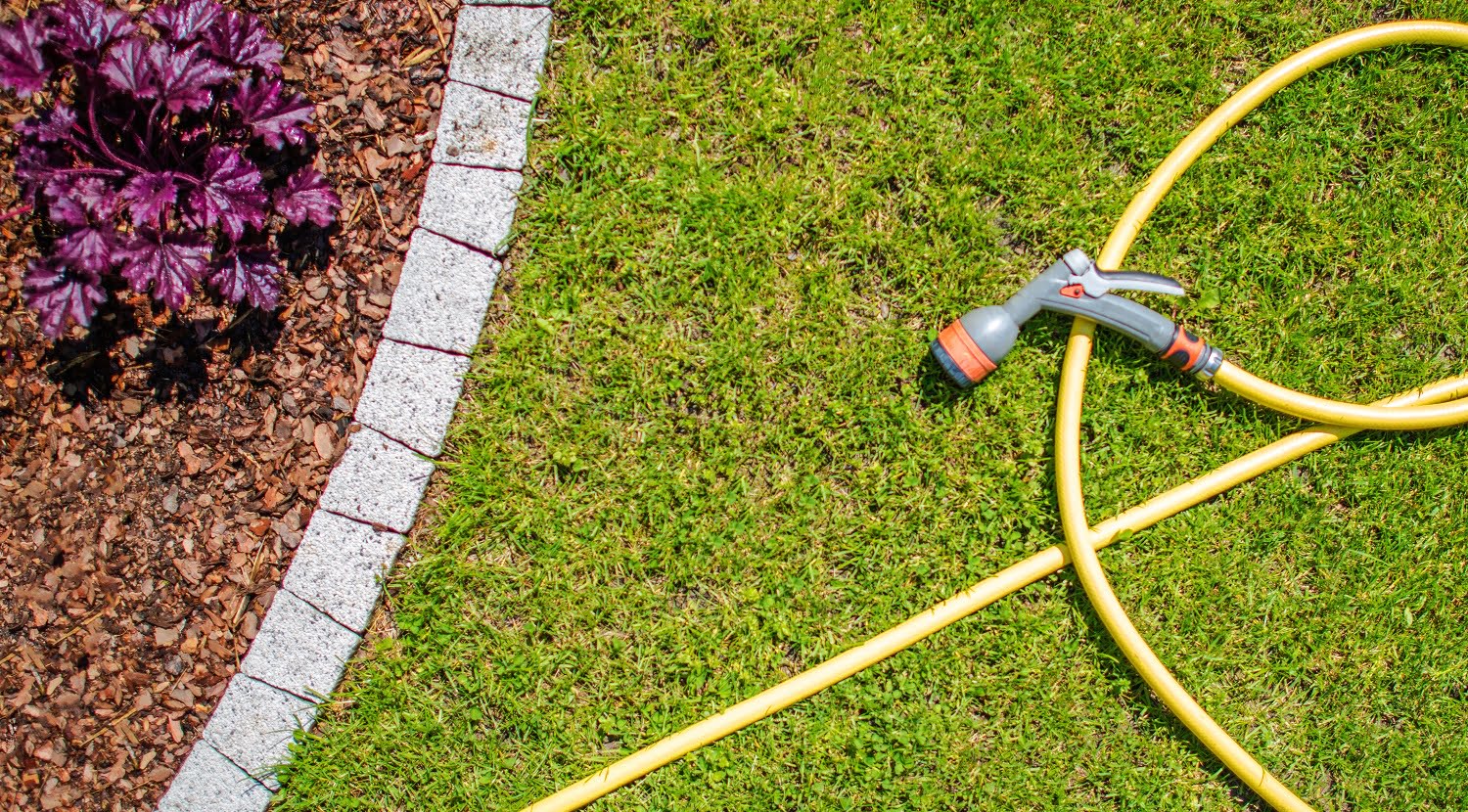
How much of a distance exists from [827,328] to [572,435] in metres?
0.91

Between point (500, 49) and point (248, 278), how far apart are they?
1072mm

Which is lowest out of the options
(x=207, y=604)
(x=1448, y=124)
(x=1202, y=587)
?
(x=207, y=604)

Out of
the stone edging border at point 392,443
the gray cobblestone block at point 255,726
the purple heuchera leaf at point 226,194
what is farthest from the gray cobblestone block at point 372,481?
the purple heuchera leaf at point 226,194

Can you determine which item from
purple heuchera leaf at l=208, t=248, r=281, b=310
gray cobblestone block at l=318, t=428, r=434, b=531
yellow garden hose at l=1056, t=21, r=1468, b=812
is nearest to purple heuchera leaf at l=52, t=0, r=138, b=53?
purple heuchera leaf at l=208, t=248, r=281, b=310

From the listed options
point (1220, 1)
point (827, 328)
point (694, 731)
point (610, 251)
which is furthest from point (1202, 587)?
point (610, 251)

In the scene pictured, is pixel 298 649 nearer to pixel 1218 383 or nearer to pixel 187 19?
pixel 187 19

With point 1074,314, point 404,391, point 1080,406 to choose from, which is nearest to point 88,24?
point 404,391

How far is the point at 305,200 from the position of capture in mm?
2668

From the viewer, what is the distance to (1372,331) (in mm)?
3049

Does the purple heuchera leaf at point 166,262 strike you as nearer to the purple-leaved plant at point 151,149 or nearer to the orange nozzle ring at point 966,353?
the purple-leaved plant at point 151,149

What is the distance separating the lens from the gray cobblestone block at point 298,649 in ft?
9.46

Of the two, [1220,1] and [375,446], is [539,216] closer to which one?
[375,446]

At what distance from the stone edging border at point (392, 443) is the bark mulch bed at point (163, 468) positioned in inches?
3.5

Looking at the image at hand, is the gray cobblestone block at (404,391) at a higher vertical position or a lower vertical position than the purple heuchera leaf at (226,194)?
lower
